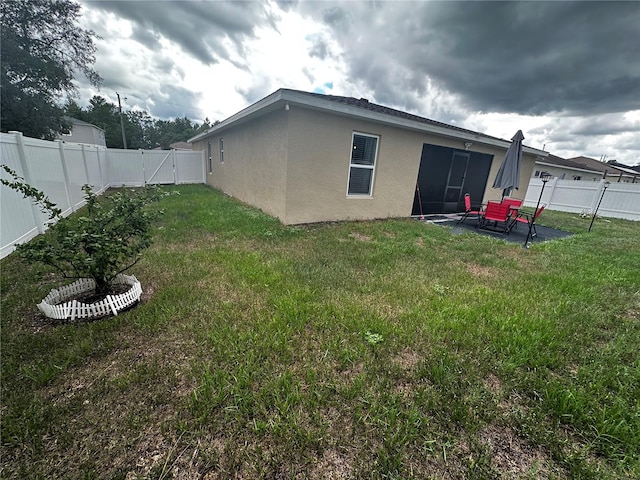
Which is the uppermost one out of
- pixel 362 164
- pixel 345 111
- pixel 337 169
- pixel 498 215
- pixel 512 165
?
pixel 345 111

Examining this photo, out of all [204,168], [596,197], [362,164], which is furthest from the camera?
[204,168]

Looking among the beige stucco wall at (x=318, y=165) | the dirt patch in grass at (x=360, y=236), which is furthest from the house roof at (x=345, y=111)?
the dirt patch in grass at (x=360, y=236)

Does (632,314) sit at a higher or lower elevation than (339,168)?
lower

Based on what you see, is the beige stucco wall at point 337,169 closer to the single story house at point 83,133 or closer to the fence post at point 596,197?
the fence post at point 596,197

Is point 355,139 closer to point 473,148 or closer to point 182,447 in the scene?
point 473,148

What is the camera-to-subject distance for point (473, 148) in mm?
9312

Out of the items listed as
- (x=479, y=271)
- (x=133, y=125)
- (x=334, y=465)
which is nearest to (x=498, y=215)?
(x=479, y=271)

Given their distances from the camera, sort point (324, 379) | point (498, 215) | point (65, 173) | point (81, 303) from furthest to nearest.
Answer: point (498, 215)
point (65, 173)
point (81, 303)
point (324, 379)

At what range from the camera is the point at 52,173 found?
218 inches

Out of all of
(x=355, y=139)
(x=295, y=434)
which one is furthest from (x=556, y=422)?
(x=355, y=139)

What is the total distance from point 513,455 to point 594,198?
17415 mm

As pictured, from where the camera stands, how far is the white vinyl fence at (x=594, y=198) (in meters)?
11.8

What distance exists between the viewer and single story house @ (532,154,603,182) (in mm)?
18913

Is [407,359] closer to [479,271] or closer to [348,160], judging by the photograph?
[479,271]
